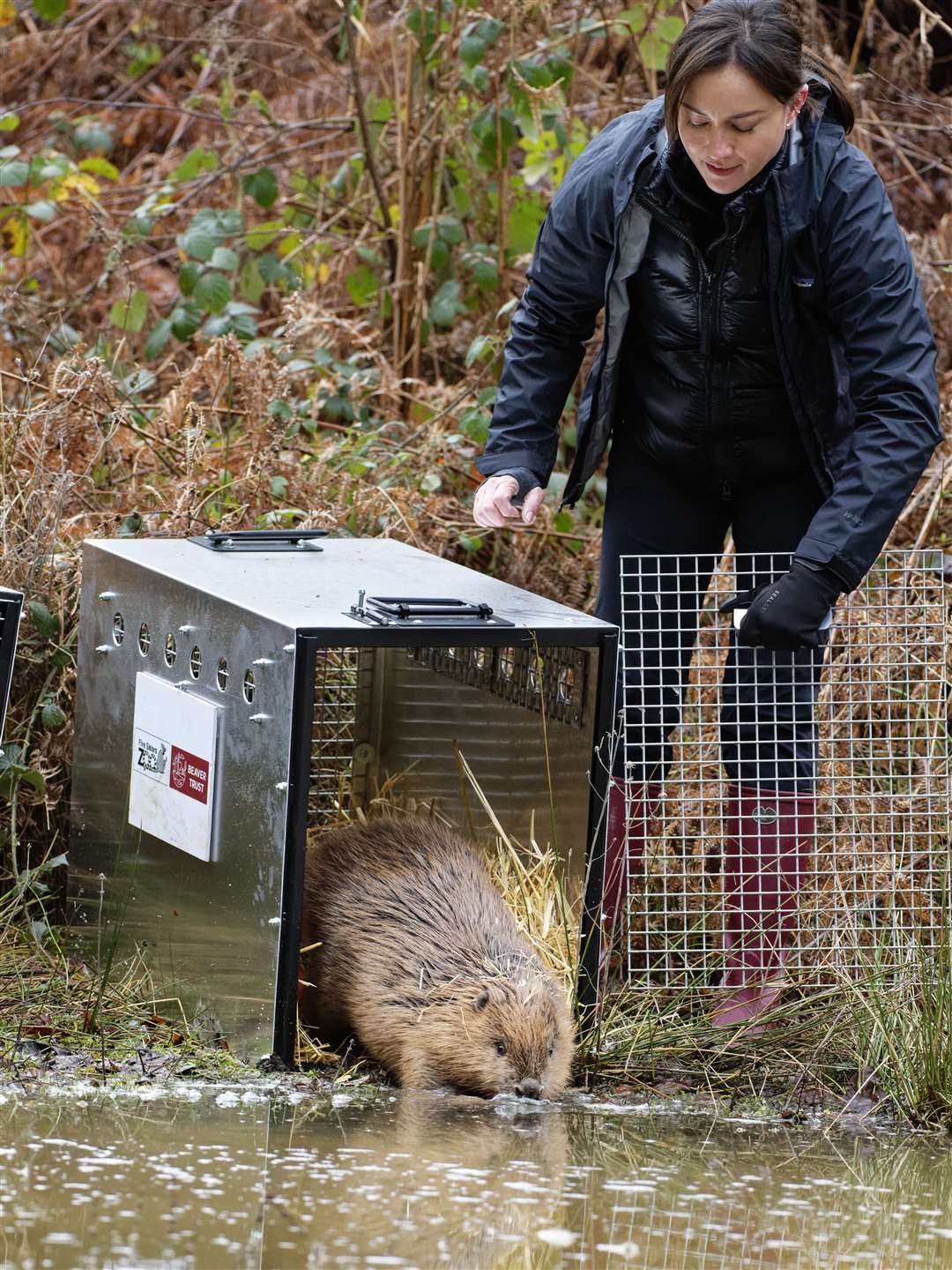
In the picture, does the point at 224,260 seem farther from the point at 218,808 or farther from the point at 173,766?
the point at 218,808

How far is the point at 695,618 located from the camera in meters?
3.87

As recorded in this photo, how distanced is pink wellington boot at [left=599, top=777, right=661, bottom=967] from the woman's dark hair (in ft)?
4.68

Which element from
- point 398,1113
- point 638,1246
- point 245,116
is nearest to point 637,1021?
point 398,1113

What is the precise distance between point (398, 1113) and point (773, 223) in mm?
1928

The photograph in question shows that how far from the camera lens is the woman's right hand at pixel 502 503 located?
145 inches

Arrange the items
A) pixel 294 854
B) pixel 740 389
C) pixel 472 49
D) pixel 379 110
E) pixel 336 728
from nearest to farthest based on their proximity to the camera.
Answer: pixel 294 854, pixel 740 389, pixel 336 728, pixel 472 49, pixel 379 110

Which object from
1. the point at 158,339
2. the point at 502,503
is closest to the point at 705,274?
the point at 502,503

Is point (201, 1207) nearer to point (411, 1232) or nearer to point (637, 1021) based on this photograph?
point (411, 1232)

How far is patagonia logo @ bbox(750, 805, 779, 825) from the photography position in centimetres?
363

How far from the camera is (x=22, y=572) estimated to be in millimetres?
4504

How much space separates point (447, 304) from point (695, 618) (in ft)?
8.66

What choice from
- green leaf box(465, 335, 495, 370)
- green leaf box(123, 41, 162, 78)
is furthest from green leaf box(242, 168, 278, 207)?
green leaf box(123, 41, 162, 78)

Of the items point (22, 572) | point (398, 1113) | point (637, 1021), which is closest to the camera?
point (398, 1113)

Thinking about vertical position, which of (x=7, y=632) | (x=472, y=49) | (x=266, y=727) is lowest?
(x=266, y=727)
